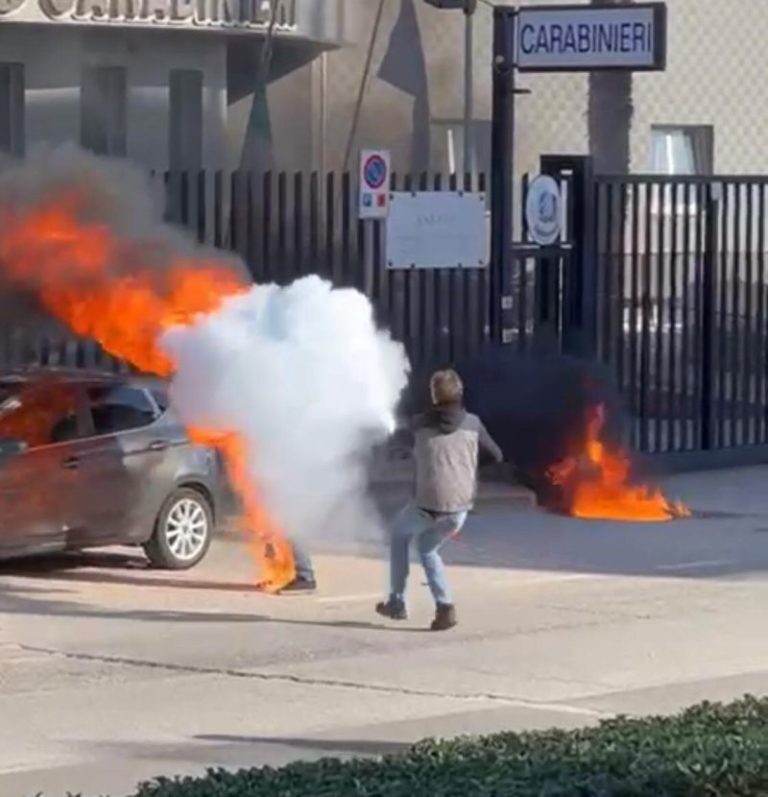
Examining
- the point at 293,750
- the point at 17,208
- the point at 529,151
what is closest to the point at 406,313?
the point at 17,208

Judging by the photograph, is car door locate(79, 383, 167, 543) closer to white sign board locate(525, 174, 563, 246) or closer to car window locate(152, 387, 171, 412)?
car window locate(152, 387, 171, 412)

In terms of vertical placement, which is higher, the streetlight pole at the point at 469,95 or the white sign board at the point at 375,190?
the streetlight pole at the point at 469,95

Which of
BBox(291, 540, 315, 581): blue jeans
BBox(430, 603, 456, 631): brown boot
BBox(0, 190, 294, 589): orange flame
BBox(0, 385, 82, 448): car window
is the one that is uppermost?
BBox(0, 190, 294, 589): orange flame

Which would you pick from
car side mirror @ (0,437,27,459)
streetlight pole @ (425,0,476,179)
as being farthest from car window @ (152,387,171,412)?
streetlight pole @ (425,0,476,179)

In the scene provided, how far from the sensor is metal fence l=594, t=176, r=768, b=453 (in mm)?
25781

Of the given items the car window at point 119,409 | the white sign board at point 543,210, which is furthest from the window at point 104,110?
the car window at point 119,409

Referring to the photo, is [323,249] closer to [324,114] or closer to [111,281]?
[111,281]

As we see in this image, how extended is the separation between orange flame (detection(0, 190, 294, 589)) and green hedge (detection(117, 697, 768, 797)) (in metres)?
8.92

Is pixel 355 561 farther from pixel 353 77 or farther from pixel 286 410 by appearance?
pixel 353 77

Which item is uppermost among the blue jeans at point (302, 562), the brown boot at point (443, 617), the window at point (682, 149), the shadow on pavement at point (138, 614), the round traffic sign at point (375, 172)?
the window at point (682, 149)

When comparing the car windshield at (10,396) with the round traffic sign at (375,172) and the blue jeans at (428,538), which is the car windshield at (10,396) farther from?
the round traffic sign at (375,172)

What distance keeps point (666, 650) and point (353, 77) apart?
620 inches

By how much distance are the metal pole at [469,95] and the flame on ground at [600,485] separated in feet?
27.1

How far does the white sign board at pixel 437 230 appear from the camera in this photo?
930 inches
